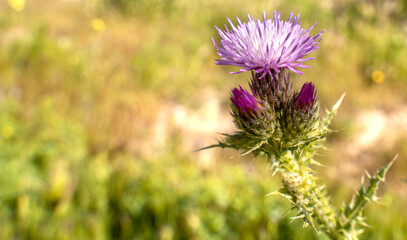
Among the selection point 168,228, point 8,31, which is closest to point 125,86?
point 8,31

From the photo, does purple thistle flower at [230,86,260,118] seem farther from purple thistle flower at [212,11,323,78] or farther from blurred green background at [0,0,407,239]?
blurred green background at [0,0,407,239]

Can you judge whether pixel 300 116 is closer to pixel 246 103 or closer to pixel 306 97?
pixel 306 97

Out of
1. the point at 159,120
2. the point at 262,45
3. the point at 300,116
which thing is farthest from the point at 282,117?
the point at 159,120

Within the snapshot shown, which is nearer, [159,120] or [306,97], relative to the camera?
[306,97]

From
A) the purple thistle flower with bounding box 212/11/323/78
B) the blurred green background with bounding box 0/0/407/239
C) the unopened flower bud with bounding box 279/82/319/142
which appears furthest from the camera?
the blurred green background with bounding box 0/0/407/239

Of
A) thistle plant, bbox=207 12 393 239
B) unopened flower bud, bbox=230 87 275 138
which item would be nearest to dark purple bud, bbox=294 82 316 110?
thistle plant, bbox=207 12 393 239

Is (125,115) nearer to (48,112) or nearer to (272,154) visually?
(48,112)

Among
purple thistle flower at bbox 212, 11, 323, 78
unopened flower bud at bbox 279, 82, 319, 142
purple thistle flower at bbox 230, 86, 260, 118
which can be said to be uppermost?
purple thistle flower at bbox 212, 11, 323, 78

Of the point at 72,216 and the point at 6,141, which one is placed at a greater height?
the point at 6,141
